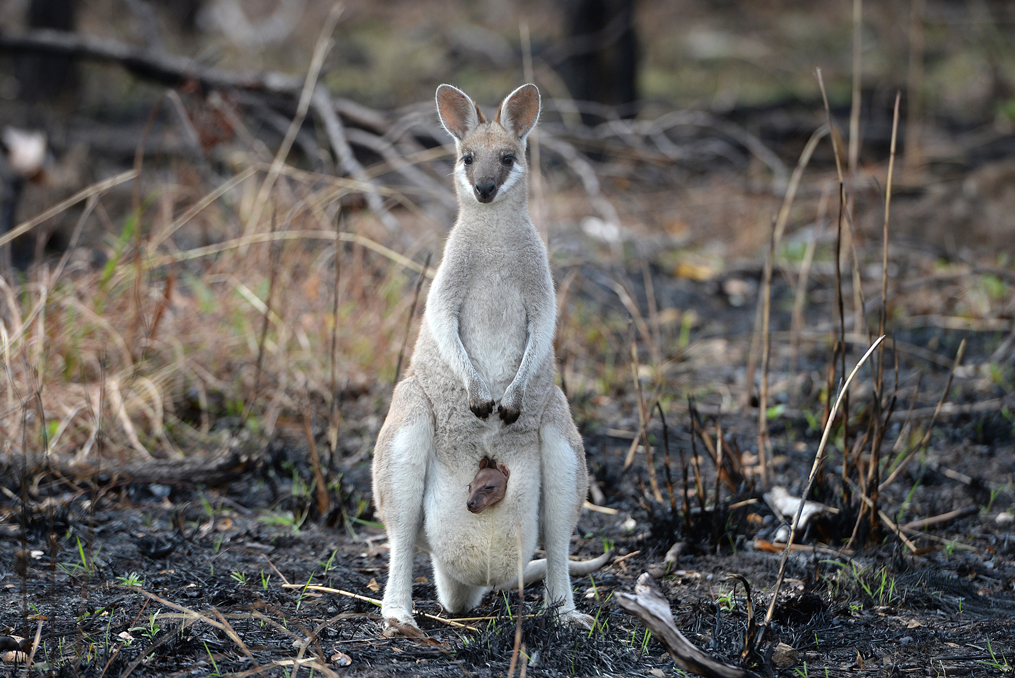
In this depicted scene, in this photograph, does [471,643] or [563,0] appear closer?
[471,643]

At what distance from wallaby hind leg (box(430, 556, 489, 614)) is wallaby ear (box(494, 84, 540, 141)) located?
1.45 meters

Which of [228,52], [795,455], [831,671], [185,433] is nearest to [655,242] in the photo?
[795,455]

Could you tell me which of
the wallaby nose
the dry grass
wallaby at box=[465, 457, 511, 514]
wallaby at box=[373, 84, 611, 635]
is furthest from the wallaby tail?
the dry grass

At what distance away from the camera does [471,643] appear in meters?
2.53

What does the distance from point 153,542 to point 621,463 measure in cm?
215

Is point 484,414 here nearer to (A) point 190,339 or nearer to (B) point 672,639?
(B) point 672,639

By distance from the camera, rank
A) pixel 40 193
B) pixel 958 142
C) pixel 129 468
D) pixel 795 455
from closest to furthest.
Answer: pixel 129 468
pixel 795 455
pixel 40 193
pixel 958 142

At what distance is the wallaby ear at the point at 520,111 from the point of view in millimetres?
2822

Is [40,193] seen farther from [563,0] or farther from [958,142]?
[958,142]

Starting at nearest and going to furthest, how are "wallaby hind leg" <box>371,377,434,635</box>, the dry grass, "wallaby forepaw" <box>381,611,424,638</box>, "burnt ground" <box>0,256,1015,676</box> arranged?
1. "burnt ground" <box>0,256,1015,676</box>
2. "wallaby forepaw" <box>381,611,424,638</box>
3. "wallaby hind leg" <box>371,377,434,635</box>
4. the dry grass

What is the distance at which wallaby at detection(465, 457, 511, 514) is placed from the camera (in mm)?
2627

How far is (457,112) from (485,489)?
49.2 inches

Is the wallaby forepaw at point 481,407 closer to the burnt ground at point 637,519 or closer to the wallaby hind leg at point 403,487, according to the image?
the wallaby hind leg at point 403,487

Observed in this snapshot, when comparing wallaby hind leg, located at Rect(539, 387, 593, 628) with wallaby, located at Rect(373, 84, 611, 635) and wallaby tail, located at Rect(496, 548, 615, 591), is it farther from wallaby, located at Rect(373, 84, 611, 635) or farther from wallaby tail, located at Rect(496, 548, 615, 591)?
wallaby tail, located at Rect(496, 548, 615, 591)
